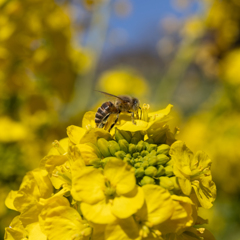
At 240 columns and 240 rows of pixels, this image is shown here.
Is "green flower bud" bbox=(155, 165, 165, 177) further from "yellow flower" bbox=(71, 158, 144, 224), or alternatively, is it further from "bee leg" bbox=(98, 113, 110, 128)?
"bee leg" bbox=(98, 113, 110, 128)

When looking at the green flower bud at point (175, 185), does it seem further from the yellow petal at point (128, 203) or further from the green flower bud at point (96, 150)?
the green flower bud at point (96, 150)

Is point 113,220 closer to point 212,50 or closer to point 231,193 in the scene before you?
point 231,193

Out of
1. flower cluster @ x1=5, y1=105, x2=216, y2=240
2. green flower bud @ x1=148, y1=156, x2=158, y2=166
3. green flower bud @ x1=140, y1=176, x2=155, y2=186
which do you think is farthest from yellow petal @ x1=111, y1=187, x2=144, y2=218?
green flower bud @ x1=148, y1=156, x2=158, y2=166

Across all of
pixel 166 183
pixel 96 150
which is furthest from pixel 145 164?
pixel 96 150

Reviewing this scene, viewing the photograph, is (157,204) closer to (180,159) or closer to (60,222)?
(180,159)

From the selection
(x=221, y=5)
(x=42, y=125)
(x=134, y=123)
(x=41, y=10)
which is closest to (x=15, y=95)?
(x=42, y=125)

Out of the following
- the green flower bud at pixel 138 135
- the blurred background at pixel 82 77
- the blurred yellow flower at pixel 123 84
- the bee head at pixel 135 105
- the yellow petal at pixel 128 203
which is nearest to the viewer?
the yellow petal at pixel 128 203

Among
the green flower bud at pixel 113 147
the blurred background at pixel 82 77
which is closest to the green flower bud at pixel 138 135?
the green flower bud at pixel 113 147
